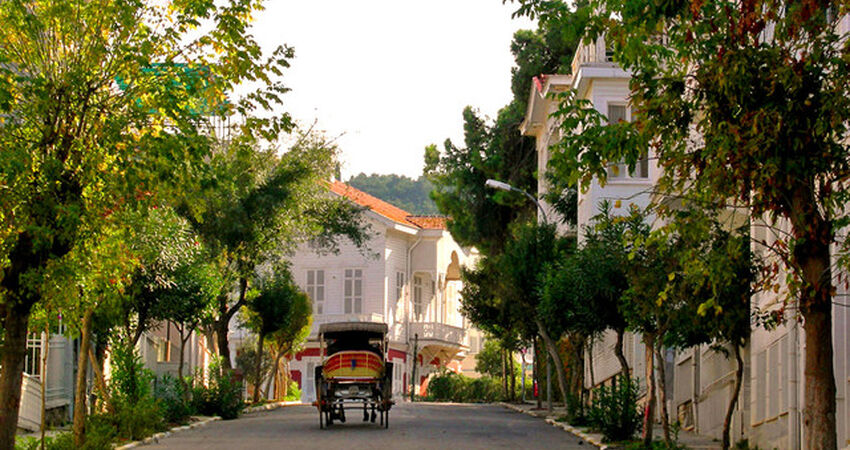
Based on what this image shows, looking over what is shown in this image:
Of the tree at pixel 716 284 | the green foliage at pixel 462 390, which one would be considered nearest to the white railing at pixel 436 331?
the green foliage at pixel 462 390

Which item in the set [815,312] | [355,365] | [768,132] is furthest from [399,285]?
[768,132]

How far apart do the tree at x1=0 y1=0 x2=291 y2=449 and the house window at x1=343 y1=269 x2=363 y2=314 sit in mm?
53703

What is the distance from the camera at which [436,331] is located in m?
73.7

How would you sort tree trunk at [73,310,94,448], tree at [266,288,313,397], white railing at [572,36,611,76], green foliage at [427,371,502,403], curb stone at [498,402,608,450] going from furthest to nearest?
green foliage at [427,371,502,403]
tree at [266,288,313,397]
white railing at [572,36,611,76]
curb stone at [498,402,608,450]
tree trunk at [73,310,94,448]

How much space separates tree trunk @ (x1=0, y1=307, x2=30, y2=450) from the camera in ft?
50.5

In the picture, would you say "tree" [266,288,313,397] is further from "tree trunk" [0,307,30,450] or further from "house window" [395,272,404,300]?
"tree trunk" [0,307,30,450]

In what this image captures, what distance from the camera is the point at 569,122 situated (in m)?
12.6

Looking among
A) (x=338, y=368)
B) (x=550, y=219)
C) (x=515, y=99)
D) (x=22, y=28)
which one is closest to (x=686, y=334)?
(x=338, y=368)

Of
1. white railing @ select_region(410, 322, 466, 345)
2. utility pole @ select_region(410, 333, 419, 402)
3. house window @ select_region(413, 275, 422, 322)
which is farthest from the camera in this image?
house window @ select_region(413, 275, 422, 322)

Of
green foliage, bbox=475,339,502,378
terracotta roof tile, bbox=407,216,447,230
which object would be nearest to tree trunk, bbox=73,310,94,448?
terracotta roof tile, bbox=407,216,447,230

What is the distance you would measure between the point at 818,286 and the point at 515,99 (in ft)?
144

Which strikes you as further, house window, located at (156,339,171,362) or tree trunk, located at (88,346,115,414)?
house window, located at (156,339,171,362)

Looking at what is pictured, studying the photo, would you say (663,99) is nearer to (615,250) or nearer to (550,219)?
(615,250)

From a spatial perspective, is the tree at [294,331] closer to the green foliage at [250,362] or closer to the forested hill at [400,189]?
the green foliage at [250,362]
